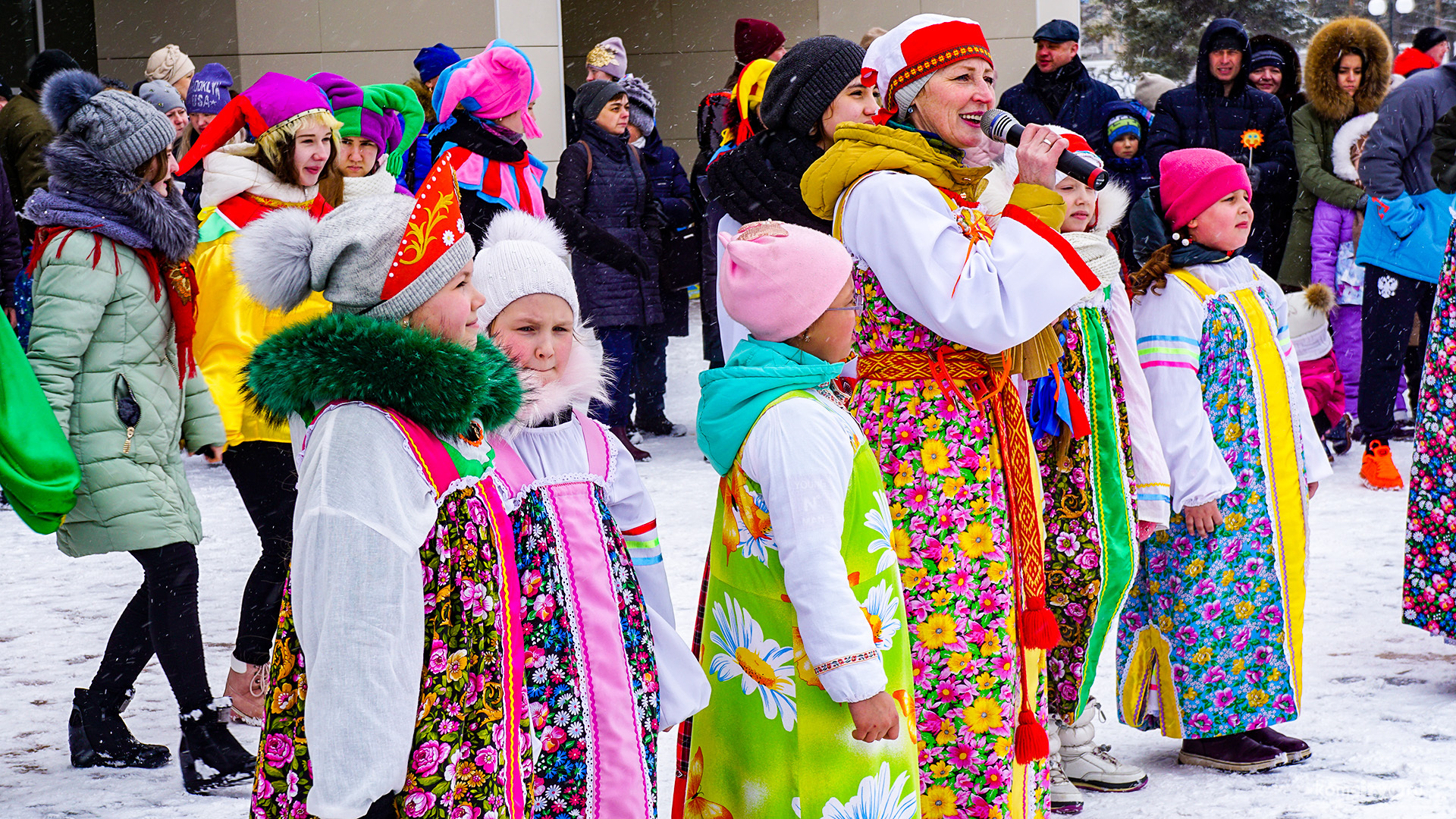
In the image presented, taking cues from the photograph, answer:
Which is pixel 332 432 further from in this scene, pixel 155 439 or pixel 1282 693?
pixel 1282 693

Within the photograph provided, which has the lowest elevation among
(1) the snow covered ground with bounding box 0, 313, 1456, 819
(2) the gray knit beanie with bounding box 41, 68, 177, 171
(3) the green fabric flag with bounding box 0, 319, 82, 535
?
(1) the snow covered ground with bounding box 0, 313, 1456, 819

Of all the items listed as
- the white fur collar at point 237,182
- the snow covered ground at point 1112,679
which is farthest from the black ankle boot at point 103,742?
the white fur collar at point 237,182

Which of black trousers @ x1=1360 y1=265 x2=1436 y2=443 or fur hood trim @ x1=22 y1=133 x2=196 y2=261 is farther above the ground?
fur hood trim @ x1=22 y1=133 x2=196 y2=261

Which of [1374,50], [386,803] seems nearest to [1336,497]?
[1374,50]

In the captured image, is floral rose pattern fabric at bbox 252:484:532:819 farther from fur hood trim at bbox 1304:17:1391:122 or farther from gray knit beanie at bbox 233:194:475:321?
fur hood trim at bbox 1304:17:1391:122

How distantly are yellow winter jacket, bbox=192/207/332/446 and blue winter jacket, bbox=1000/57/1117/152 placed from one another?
568 centimetres

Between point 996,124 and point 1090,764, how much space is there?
1831 millimetres

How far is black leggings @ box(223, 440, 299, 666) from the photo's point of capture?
434 cm

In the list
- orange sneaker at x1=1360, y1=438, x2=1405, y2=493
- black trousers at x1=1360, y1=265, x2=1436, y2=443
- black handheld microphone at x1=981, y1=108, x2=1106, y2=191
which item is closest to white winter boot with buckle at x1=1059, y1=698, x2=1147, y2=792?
black handheld microphone at x1=981, y1=108, x2=1106, y2=191

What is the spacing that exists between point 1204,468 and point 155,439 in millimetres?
2890

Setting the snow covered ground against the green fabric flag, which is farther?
the snow covered ground

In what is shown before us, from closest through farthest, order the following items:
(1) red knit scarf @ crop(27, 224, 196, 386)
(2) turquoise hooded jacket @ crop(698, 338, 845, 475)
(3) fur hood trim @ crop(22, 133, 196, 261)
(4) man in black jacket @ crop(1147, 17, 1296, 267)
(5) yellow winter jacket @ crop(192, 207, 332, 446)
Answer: (2) turquoise hooded jacket @ crop(698, 338, 845, 475), (3) fur hood trim @ crop(22, 133, 196, 261), (1) red knit scarf @ crop(27, 224, 196, 386), (5) yellow winter jacket @ crop(192, 207, 332, 446), (4) man in black jacket @ crop(1147, 17, 1296, 267)

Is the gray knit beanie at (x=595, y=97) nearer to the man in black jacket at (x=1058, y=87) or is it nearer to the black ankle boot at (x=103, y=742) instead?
the man in black jacket at (x=1058, y=87)

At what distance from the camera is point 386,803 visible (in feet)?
6.92
